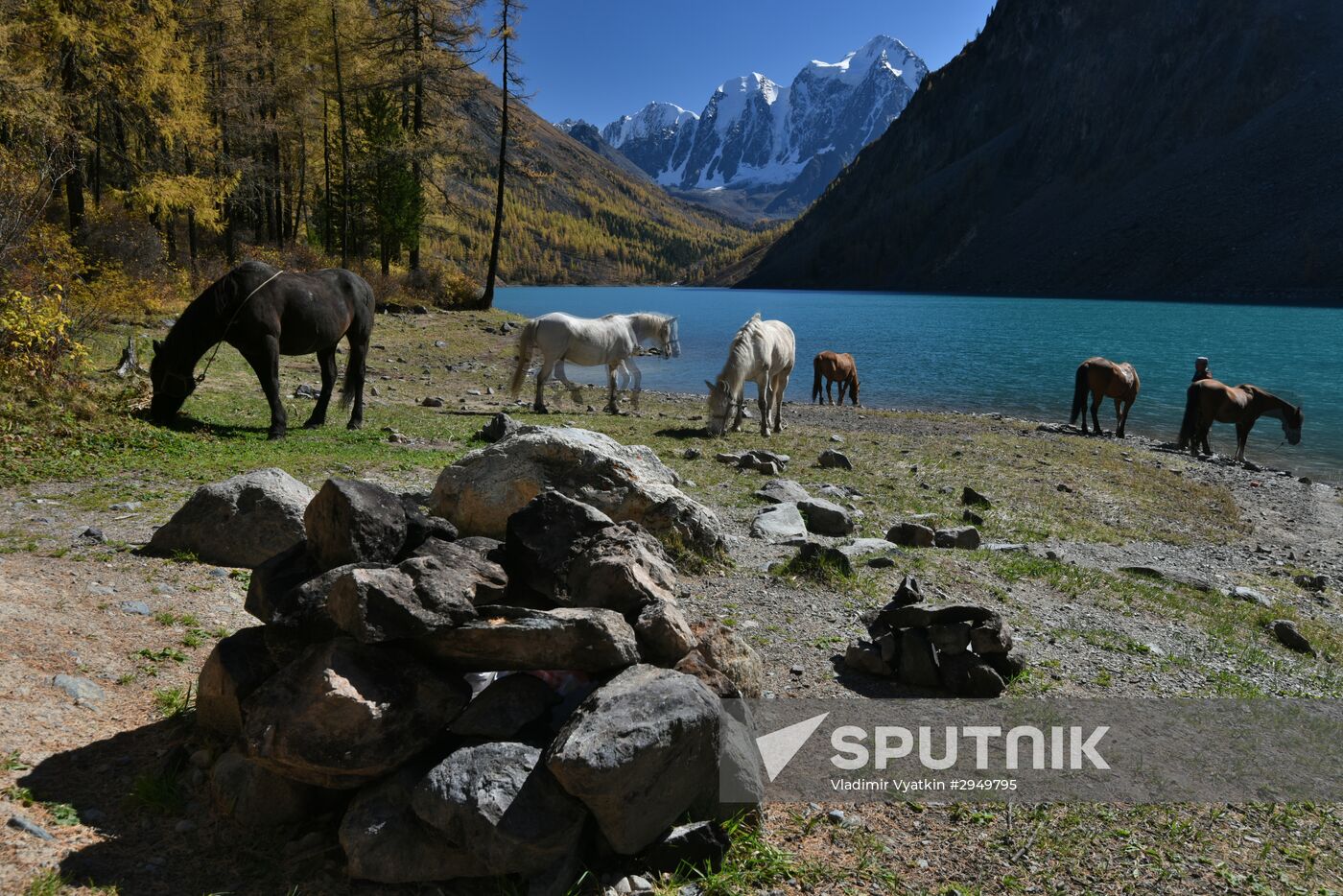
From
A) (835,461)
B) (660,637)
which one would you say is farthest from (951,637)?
(835,461)

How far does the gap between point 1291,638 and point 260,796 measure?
10.1 metres

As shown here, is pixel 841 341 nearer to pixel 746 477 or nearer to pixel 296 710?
pixel 746 477

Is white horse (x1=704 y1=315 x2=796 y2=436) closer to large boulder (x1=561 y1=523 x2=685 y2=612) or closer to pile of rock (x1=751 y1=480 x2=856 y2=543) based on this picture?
pile of rock (x1=751 y1=480 x2=856 y2=543)

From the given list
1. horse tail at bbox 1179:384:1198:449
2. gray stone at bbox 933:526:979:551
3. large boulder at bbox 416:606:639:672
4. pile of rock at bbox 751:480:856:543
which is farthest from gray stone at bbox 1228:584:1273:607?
horse tail at bbox 1179:384:1198:449

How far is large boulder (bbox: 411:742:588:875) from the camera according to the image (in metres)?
3.86

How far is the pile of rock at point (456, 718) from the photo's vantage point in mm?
3955

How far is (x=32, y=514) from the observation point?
8547 millimetres

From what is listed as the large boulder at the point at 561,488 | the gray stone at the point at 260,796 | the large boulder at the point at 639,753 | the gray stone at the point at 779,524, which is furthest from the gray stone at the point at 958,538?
the gray stone at the point at 260,796

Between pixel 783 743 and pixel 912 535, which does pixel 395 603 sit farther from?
pixel 912 535

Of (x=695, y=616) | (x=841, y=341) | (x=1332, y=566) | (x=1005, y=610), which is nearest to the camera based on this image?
(x=695, y=616)

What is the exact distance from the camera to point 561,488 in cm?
873

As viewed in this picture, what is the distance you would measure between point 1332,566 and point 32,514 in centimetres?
1879

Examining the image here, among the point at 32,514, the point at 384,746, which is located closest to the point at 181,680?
the point at 384,746

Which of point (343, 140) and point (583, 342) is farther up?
point (343, 140)
